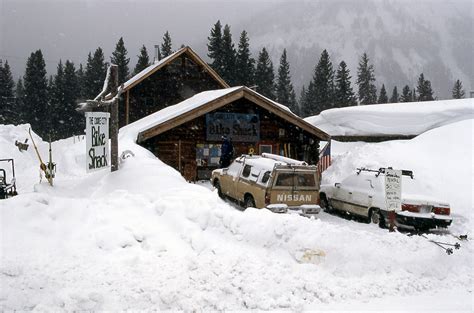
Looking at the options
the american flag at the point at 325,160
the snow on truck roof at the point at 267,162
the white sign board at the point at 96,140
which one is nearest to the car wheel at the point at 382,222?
the snow on truck roof at the point at 267,162

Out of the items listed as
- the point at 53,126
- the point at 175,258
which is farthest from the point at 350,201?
the point at 53,126

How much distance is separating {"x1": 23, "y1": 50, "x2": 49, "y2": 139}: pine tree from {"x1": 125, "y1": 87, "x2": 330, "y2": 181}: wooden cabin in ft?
158

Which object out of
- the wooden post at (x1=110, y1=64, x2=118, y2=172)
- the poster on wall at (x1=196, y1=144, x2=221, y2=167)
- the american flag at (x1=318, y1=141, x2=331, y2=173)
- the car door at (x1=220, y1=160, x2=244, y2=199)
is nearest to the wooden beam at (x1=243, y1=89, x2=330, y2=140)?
the american flag at (x1=318, y1=141, x2=331, y2=173)

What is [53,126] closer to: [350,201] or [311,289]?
[350,201]

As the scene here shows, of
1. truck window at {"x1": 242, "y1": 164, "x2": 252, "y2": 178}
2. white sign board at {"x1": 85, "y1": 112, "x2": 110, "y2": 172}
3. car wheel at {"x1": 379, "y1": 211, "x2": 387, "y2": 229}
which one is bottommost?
car wheel at {"x1": 379, "y1": 211, "x2": 387, "y2": 229}

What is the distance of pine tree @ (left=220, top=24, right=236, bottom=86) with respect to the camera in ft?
188

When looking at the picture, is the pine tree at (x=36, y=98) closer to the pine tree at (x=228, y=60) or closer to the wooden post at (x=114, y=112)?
the pine tree at (x=228, y=60)

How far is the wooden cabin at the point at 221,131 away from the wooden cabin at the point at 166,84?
915 cm

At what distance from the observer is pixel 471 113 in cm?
2655

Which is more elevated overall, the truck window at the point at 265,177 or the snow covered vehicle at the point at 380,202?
the truck window at the point at 265,177

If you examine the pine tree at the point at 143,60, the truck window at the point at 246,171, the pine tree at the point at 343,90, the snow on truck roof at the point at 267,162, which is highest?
the pine tree at the point at 143,60

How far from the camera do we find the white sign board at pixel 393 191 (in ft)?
28.0

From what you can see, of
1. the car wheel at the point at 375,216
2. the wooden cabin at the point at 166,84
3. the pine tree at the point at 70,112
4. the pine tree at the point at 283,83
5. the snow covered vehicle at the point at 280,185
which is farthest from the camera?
the pine tree at the point at 283,83

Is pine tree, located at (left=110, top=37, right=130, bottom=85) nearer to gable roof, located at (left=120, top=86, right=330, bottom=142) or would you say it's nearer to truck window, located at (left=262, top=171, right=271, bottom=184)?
gable roof, located at (left=120, top=86, right=330, bottom=142)
